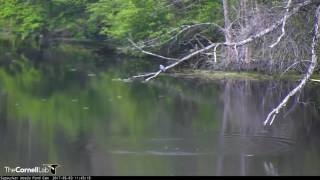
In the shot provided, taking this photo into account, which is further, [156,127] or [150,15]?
[150,15]

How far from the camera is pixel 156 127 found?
13.7 metres

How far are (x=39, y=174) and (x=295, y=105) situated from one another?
27.9 ft

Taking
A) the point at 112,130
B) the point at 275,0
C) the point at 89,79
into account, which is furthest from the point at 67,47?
the point at 112,130

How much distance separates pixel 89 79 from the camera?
2283cm

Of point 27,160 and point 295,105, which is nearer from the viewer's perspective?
point 27,160

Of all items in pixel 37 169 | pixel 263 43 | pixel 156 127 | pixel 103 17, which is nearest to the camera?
pixel 37 169

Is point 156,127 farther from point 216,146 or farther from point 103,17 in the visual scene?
point 103,17

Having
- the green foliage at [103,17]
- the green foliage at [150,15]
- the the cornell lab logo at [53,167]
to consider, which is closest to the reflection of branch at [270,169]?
the the cornell lab logo at [53,167]

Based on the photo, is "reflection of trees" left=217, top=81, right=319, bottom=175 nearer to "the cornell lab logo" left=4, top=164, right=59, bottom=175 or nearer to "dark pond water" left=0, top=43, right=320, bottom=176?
"dark pond water" left=0, top=43, right=320, bottom=176

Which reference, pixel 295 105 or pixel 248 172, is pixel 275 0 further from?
pixel 248 172

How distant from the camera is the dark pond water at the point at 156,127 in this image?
1074 centimetres

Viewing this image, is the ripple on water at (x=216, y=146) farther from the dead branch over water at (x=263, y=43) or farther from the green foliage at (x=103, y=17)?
the green foliage at (x=103, y=17)

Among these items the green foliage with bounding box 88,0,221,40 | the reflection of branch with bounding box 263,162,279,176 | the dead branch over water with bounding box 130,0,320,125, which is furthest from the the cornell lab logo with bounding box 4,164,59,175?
the green foliage with bounding box 88,0,221,40

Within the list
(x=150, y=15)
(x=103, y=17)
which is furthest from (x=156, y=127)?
(x=103, y=17)
